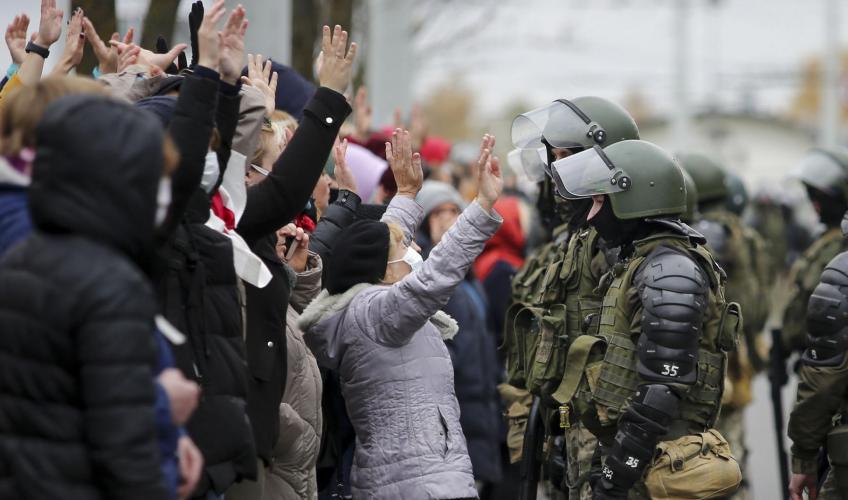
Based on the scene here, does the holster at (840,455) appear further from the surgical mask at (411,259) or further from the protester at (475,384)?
the protester at (475,384)

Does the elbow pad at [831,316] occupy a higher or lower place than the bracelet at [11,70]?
lower

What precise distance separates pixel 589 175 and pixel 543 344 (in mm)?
839

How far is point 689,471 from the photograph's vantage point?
201 inches

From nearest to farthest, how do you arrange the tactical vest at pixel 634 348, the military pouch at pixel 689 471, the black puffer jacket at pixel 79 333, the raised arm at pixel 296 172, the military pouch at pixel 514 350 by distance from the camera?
the black puffer jacket at pixel 79 333
the raised arm at pixel 296 172
the military pouch at pixel 689 471
the tactical vest at pixel 634 348
the military pouch at pixel 514 350

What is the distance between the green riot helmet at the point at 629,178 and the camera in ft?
17.7

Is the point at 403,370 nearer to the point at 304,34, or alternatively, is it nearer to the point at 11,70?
the point at 11,70

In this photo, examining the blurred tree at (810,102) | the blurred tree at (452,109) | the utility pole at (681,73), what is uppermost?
the utility pole at (681,73)

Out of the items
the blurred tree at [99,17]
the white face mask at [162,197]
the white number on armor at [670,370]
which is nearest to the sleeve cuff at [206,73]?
the white face mask at [162,197]

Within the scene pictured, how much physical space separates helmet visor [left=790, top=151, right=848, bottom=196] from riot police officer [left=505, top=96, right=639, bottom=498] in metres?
2.42

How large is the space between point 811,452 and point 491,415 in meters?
2.56

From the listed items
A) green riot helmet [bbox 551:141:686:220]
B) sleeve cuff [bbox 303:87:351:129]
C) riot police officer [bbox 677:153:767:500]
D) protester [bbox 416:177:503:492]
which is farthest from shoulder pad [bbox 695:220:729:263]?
sleeve cuff [bbox 303:87:351:129]

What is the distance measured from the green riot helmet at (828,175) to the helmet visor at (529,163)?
6.59 feet

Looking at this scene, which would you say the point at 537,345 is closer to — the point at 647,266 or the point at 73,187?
the point at 647,266

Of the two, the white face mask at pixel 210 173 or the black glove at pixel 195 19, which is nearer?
the white face mask at pixel 210 173
